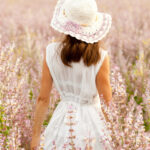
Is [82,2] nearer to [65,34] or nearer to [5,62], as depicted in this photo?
[65,34]

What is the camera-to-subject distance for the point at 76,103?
2.23m

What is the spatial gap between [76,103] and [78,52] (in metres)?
0.39

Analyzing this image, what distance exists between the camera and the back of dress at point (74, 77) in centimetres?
210

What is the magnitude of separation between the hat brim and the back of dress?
→ 0.13m

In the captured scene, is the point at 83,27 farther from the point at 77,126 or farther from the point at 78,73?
the point at 77,126

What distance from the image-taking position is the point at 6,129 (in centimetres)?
216

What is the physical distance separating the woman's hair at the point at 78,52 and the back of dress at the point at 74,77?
35 millimetres

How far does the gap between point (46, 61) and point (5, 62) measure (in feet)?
1.87

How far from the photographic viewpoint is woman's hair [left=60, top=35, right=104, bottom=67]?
2.04 metres

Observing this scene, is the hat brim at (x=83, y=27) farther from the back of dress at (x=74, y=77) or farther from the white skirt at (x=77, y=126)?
the white skirt at (x=77, y=126)

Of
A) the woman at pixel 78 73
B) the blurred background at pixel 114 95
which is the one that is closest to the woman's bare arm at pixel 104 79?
the woman at pixel 78 73

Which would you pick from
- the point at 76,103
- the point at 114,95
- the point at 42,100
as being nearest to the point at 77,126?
the point at 76,103

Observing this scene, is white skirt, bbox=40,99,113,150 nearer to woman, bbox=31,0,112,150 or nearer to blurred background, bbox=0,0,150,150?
woman, bbox=31,0,112,150

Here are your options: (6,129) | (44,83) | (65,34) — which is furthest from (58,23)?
(6,129)
